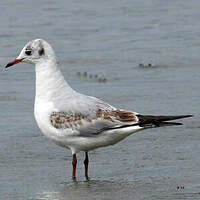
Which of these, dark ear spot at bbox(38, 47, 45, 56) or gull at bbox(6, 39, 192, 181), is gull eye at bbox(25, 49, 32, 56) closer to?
dark ear spot at bbox(38, 47, 45, 56)

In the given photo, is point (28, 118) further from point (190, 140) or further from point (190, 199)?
point (190, 199)

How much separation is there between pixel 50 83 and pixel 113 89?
3.43m

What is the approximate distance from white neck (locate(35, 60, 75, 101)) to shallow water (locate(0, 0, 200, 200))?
74 centimetres

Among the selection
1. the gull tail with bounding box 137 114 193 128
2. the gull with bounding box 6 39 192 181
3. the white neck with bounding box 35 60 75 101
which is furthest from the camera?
the white neck with bounding box 35 60 75 101

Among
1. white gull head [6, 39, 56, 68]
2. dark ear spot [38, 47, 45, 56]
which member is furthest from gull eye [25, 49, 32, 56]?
dark ear spot [38, 47, 45, 56]

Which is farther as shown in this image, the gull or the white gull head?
the white gull head

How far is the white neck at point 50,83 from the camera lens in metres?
7.95

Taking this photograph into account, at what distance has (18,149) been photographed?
28.1 ft

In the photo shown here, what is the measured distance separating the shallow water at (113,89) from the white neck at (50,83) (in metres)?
0.74

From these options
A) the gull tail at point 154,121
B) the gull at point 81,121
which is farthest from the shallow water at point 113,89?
the gull tail at point 154,121

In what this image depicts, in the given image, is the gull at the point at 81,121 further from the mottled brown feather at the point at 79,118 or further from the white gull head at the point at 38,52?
the white gull head at the point at 38,52

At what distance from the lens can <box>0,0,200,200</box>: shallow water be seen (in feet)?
23.8

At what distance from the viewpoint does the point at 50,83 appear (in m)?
8.01

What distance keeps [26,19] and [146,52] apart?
440 cm
